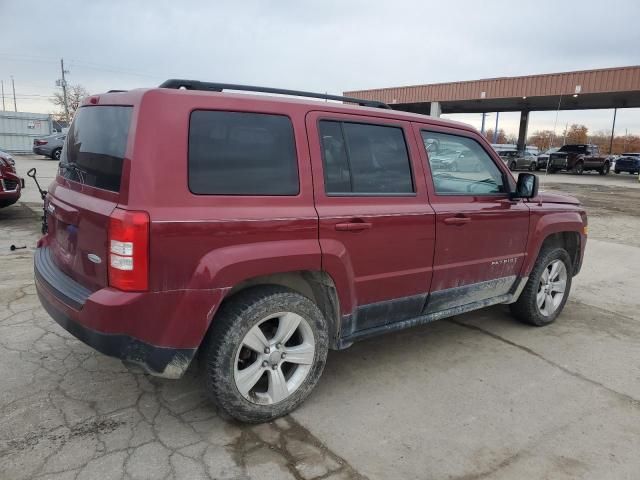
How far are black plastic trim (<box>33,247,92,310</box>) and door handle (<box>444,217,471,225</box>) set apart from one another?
2340 mm

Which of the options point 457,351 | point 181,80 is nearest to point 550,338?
point 457,351

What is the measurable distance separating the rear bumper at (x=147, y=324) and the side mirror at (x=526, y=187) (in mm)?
2683

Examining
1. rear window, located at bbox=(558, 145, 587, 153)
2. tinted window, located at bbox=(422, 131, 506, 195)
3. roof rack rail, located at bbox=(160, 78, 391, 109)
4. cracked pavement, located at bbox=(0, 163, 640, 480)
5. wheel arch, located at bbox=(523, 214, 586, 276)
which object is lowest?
cracked pavement, located at bbox=(0, 163, 640, 480)

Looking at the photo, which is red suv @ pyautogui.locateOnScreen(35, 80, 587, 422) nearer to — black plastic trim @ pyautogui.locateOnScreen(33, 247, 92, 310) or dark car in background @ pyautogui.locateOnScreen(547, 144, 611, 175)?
black plastic trim @ pyautogui.locateOnScreen(33, 247, 92, 310)

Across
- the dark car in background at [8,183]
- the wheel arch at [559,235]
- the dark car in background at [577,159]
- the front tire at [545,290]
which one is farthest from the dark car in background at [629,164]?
the dark car in background at [8,183]

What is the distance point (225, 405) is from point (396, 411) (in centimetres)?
106

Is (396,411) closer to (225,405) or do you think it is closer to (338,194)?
(225,405)

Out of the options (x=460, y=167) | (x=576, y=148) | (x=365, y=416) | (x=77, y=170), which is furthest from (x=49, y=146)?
(x=576, y=148)

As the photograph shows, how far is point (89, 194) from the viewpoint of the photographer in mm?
2670

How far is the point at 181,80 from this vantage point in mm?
2734

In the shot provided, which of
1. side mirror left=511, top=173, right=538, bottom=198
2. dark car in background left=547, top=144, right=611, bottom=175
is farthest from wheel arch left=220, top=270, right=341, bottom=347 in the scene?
dark car in background left=547, top=144, right=611, bottom=175

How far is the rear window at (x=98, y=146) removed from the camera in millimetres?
2508

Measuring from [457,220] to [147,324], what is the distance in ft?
7.32

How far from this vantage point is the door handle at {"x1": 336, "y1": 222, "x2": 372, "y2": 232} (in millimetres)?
2943
